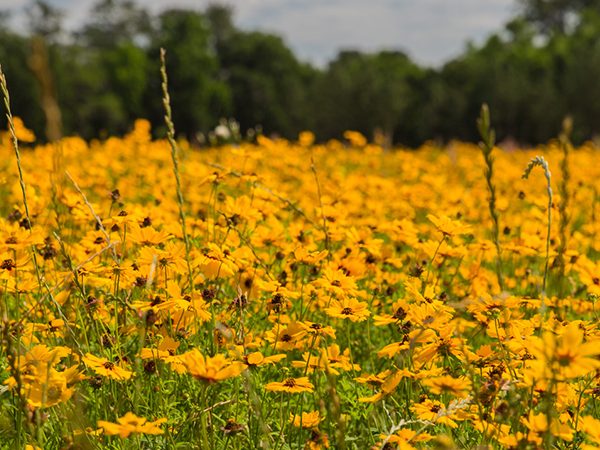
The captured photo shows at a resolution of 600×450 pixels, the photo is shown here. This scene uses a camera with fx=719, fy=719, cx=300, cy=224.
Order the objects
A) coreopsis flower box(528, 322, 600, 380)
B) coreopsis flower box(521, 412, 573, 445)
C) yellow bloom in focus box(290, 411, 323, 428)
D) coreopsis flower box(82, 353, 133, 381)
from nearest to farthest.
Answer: coreopsis flower box(528, 322, 600, 380)
coreopsis flower box(521, 412, 573, 445)
coreopsis flower box(82, 353, 133, 381)
yellow bloom in focus box(290, 411, 323, 428)

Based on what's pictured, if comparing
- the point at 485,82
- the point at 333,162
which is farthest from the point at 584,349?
the point at 485,82

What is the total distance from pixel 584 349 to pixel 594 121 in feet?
86.5

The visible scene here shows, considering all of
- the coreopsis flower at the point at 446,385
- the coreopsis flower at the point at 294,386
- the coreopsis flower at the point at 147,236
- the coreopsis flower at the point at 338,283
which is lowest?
the coreopsis flower at the point at 294,386

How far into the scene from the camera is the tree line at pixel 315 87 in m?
26.7

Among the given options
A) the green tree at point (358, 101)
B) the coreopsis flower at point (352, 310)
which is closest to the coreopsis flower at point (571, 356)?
the coreopsis flower at point (352, 310)

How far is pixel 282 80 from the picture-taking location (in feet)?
144

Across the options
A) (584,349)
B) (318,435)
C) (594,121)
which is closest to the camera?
(584,349)

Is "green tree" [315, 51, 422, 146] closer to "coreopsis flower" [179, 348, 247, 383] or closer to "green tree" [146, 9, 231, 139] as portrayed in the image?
"green tree" [146, 9, 231, 139]

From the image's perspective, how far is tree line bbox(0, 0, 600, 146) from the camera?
87.5 feet

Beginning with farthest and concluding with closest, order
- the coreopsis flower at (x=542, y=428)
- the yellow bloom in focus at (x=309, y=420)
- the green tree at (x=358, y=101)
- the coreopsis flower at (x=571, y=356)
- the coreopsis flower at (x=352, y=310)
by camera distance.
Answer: the green tree at (x=358, y=101)
the coreopsis flower at (x=352, y=310)
the yellow bloom in focus at (x=309, y=420)
the coreopsis flower at (x=542, y=428)
the coreopsis flower at (x=571, y=356)

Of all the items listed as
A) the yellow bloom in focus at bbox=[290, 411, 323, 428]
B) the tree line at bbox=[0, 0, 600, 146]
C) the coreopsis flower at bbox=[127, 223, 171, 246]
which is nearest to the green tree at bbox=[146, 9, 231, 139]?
the tree line at bbox=[0, 0, 600, 146]

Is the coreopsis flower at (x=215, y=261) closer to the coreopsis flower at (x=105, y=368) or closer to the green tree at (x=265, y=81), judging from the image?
the coreopsis flower at (x=105, y=368)

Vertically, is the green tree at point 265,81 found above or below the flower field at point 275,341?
above

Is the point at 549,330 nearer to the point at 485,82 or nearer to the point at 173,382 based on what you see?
the point at 173,382
